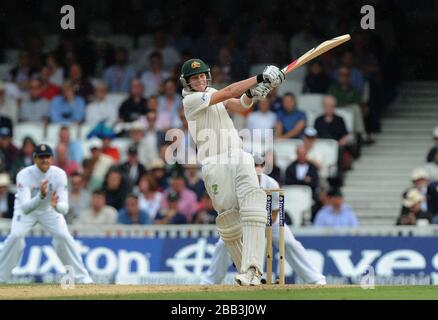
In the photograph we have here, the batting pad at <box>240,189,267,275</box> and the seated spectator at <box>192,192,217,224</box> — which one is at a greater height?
the seated spectator at <box>192,192,217,224</box>

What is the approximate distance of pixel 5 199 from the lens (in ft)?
64.5

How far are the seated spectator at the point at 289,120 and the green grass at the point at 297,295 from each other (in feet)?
25.7

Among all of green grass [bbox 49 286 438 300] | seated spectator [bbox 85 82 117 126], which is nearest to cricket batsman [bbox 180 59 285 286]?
green grass [bbox 49 286 438 300]

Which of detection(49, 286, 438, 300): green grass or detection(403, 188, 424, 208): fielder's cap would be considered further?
detection(403, 188, 424, 208): fielder's cap

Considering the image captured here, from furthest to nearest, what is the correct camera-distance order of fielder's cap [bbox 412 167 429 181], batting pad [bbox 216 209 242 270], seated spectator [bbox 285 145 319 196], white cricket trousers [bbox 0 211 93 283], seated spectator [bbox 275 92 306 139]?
seated spectator [bbox 275 92 306 139], seated spectator [bbox 285 145 319 196], fielder's cap [bbox 412 167 429 181], white cricket trousers [bbox 0 211 93 283], batting pad [bbox 216 209 242 270]

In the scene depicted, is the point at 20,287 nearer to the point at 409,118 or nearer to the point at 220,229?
the point at 220,229

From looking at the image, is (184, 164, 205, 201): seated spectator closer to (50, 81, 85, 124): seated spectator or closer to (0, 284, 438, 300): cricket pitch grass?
(50, 81, 85, 124): seated spectator

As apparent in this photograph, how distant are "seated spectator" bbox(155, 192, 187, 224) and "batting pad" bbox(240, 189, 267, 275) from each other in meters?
6.51

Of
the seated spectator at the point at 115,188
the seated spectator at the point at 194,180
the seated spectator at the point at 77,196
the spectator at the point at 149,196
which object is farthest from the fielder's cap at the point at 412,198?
the seated spectator at the point at 77,196

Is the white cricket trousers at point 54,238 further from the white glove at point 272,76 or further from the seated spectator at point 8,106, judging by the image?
the seated spectator at point 8,106

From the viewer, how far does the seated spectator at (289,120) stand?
20.3 m

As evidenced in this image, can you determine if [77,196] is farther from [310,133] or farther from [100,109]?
[310,133]

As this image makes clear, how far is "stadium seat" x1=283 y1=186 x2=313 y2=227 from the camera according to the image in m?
18.9

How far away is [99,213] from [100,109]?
8.96ft
